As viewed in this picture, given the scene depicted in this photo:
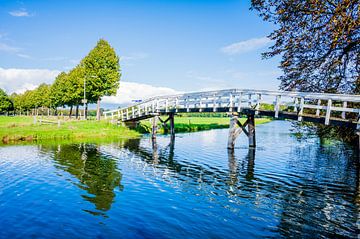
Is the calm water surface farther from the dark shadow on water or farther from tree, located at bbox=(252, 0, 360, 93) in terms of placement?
tree, located at bbox=(252, 0, 360, 93)

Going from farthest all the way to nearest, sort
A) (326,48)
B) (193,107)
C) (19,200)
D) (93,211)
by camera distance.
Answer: (193,107), (326,48), (19,200), (93,211)

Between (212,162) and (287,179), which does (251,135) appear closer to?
(212,162)

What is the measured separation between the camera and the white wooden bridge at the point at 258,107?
632 inches

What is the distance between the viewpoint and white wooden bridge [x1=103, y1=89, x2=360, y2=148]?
16.0 meters

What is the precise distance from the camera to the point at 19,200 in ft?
35.3

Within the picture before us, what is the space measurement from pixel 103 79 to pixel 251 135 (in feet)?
96.6

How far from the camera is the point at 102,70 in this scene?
152 feet

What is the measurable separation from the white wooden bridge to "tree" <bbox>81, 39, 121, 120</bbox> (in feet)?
31.9

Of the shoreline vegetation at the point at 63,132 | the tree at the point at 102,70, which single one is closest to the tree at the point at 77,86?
the tree at the point at 102,70

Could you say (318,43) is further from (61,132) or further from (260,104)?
(61,132)

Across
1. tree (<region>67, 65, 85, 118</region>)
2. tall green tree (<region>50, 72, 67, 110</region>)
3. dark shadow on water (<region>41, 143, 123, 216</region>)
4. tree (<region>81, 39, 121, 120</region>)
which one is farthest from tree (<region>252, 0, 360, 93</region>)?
tall green tree (<region>50, 72, 67, 110</region>)

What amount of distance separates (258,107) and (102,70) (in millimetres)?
31492

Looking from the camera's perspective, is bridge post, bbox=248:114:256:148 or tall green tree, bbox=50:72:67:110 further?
tall green tree, bbox=50:72:67:110

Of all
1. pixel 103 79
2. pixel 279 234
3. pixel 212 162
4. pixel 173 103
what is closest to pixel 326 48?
pixel 212 162
